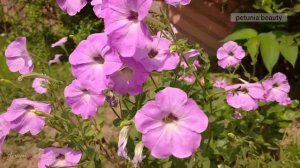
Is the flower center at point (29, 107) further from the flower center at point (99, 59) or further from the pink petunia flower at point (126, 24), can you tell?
the pink petunia flower at point (126, 24)

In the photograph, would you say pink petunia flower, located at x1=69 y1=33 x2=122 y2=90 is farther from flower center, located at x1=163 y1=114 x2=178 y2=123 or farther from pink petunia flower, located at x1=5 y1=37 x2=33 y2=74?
pink petunia flower, located at x1=5 y1=37 x2=33 y2=74

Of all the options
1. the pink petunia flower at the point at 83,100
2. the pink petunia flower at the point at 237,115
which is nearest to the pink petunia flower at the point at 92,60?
the pink petunia flower at the point at 83,100

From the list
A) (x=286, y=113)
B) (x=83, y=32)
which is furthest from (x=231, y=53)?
(x=83, y=32)

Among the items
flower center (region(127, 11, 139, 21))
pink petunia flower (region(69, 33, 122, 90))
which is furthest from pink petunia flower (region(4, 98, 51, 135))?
flower center (region(127, 11, 139, 21))

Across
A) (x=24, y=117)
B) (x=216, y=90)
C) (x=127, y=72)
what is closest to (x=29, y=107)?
(x=24, y=117)

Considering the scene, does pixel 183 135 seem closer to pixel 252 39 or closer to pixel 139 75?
pixel 139 75

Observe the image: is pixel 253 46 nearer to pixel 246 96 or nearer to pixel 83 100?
pixel 246 96

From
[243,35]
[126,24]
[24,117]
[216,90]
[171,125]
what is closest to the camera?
[126,24]
